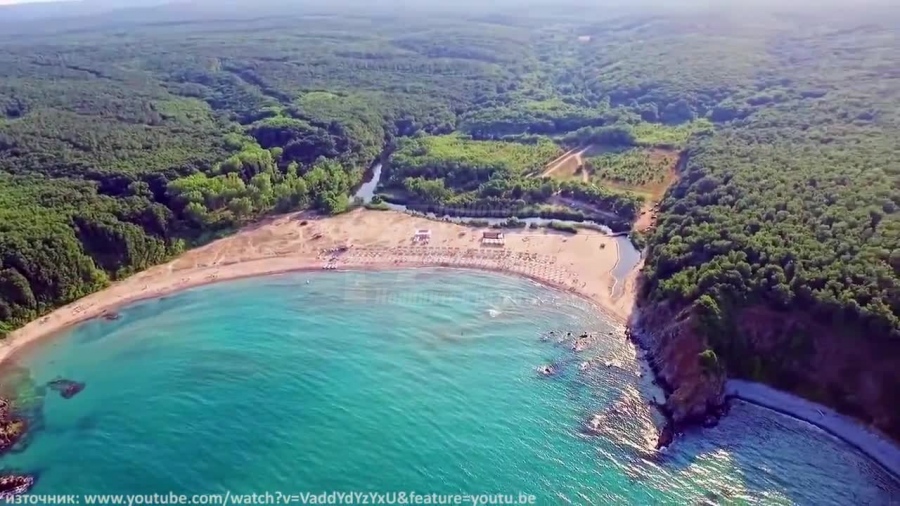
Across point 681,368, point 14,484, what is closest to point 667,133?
point 681,368

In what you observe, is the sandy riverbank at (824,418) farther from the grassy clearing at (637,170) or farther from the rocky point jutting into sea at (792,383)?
the grassy clearing at (637,170)

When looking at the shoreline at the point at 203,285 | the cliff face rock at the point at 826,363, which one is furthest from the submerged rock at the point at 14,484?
the cliff face rock at the point at 826,363

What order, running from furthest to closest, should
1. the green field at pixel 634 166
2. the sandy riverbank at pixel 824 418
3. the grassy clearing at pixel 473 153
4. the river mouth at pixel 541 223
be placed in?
1. the grassy clearing at pixel 473 153
2. the green field at pixel 634 166
3. the river mouth at pixel 541 223
4. the sandy riverbank at pixel 824 418

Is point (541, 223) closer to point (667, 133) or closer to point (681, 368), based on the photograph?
point (681, 368)

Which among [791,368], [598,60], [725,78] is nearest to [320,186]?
[791,368]

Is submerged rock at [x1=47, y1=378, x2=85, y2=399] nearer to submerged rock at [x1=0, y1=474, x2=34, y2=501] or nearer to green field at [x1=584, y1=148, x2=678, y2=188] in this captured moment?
submerged rock at [x1=0, y1=474, x2=34, y2=501]
